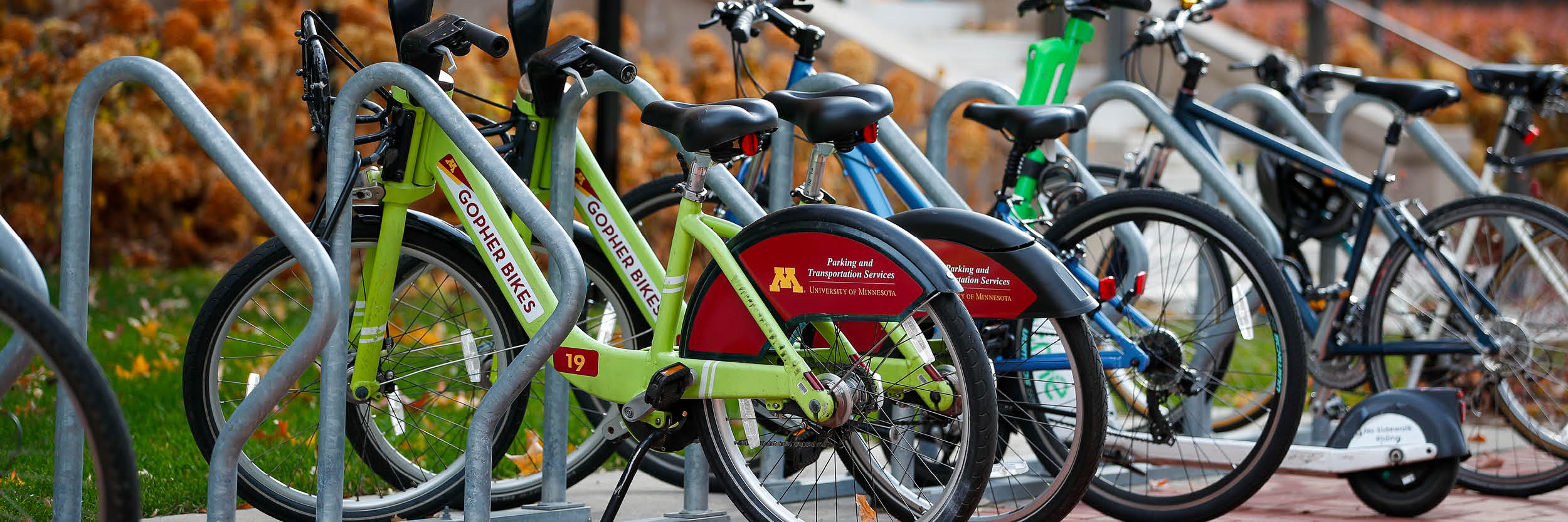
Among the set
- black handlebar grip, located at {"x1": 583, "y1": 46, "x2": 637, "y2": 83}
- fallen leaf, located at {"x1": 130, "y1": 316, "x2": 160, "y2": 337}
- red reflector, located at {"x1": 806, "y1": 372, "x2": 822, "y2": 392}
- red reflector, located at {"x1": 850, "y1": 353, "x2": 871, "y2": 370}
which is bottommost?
red reflector, located at {"x1": 806, "y1": 372, "x2": 822, "y2": 392}

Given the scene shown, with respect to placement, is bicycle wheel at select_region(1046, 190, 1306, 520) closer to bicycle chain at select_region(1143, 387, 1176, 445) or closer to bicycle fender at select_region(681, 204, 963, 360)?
bicycle chain at select_region(1143, 387, 1176, 445)

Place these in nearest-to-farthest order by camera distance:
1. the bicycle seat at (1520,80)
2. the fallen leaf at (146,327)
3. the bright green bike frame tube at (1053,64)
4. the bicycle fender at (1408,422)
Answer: the bicycle fender at (1408,422)
the bright green bike frame tube at (1053,64)
the bicycle seat at (1520,80)
the fallen leaf at (146,327)

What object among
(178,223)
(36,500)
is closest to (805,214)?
(36,500)

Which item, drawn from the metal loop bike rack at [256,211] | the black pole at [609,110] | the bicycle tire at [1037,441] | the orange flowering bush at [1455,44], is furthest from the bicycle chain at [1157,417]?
the orange flowering bush at [1455,44]

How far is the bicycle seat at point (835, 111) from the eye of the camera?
2926 millimetres

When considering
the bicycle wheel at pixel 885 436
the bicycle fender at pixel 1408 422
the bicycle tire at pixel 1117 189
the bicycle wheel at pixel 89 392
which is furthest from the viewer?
the bicycle tire at pixel 1117 189

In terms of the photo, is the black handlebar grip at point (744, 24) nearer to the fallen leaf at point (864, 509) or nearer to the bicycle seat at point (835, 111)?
the bicycle seat at point (835, 111)

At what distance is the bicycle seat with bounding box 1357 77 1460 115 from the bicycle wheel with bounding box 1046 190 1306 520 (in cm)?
88

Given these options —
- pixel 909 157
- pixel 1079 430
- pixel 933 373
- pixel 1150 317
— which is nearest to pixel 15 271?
pixel 933 373

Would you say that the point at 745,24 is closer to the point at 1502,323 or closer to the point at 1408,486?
the point at 1408,486

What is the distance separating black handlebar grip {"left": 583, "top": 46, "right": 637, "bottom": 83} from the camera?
3.01 meters

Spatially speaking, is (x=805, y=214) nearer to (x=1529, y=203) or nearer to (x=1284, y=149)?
(x=1284, y=149)

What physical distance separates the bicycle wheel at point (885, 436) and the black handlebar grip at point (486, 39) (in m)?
0.79

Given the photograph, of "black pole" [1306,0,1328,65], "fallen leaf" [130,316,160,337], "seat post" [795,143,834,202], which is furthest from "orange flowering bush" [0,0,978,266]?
"seat post" [795,143,834,202]
